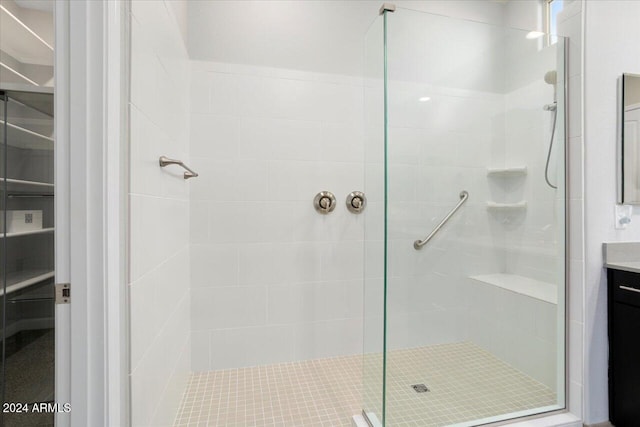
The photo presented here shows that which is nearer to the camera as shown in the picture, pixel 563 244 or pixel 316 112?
pixel 563 244

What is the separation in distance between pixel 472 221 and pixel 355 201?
2.52 feet

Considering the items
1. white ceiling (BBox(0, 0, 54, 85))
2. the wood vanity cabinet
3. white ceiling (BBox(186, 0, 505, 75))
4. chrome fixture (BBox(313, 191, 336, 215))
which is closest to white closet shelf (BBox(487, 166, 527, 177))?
the wood vanity cabinet

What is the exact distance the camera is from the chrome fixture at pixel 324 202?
2199 mm

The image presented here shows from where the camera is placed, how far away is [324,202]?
220 centimetres

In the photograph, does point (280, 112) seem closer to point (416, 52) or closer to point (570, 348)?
point (416, 52)

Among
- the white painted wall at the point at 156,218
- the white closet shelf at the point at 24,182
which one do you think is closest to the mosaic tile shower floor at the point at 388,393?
the white painted wall at the point at 156,218

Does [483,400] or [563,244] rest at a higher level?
[563,244]

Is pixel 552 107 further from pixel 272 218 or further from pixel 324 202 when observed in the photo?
pixel 272 218

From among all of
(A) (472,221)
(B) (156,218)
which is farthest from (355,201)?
(B) (156,218)

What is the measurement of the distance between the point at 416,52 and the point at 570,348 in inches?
68.6

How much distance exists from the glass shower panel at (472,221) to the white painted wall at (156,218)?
41.0 inches

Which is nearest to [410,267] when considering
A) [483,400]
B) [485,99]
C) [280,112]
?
[483,400]

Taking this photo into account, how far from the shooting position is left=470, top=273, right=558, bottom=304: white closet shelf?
1.71 m

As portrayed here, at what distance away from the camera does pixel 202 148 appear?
2.04 metres
